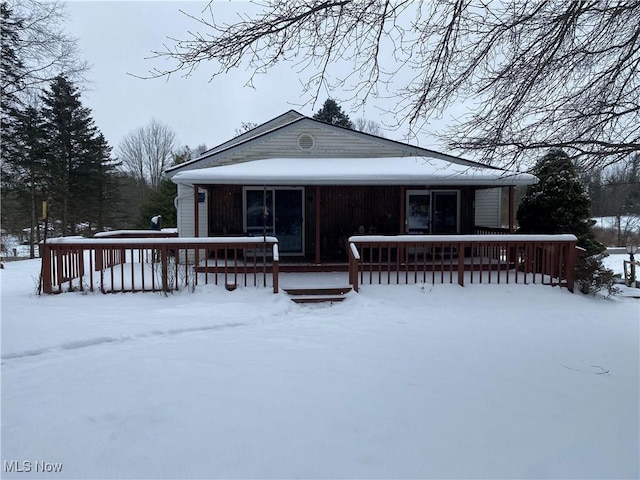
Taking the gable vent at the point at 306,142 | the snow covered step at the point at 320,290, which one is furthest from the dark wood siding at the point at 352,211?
the snow covered step at the point at 320,290

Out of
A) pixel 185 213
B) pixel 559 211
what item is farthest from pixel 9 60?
pixel 559 211

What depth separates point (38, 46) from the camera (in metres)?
12.2

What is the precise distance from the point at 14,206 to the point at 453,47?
2532 cm

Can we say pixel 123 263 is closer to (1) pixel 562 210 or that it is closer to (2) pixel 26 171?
(1) pixel 562 210

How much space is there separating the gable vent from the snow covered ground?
6958 millimetres

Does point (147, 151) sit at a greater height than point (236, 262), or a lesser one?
greater

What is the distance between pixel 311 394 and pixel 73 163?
83.7ft

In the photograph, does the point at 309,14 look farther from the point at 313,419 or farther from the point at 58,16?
the point at 58,16

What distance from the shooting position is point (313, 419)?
2.99 metres

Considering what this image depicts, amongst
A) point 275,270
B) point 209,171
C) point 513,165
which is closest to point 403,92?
point 513,165

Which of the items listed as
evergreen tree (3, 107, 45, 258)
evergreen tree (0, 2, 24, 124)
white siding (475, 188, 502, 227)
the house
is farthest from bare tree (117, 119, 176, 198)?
white siding (475, 188, 502, 227)

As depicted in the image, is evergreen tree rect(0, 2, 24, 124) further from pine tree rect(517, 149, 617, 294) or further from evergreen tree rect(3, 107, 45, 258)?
pine tree rect(517, 149, 617, 294)

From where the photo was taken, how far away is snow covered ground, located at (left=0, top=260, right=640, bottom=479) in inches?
99.0

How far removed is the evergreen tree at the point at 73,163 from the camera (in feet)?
74.1
